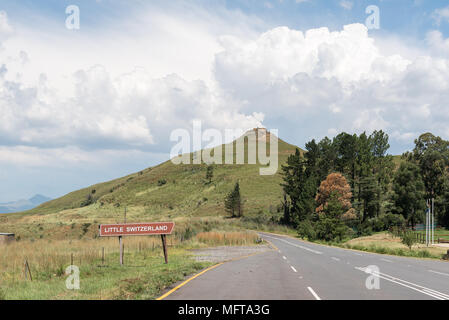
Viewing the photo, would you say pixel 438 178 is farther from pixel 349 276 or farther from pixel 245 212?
pixel 349 276

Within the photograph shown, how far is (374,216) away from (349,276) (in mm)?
63089

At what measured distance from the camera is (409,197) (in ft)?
234

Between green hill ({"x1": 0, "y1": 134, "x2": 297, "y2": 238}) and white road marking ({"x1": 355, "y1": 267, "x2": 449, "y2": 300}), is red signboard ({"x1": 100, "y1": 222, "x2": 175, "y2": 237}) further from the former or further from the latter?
green hill ({"x1": 0, "y1": 134, "x2": 297, "y2": 238})

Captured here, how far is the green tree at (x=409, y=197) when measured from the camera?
235ft

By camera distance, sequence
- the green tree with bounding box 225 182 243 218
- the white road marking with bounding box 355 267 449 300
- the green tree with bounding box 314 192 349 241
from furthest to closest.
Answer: the green tree with bounding box 225 182 243 218 → the green tree with bounding box 314 192 349 241 → the white road marking with bounding box 355 267 449 300

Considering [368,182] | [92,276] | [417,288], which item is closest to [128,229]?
[92,276]

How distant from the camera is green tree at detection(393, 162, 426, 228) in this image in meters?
71.6

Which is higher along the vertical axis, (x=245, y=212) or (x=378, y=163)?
(x=378, y=163)

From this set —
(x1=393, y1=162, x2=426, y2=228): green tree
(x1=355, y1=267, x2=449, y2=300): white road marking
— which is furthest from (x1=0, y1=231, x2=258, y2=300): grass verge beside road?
(x1=393, y1=162, x2=426, y2=228): green tree

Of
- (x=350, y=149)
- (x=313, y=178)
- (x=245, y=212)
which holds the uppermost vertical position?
(x=350, y=149)

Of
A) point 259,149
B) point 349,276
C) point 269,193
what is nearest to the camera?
point 349,276

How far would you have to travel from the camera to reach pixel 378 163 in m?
82.9
